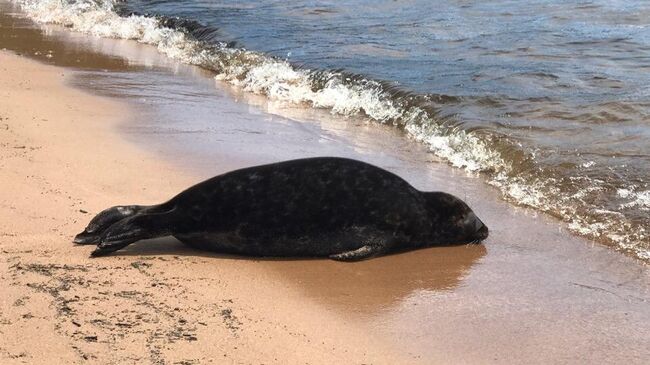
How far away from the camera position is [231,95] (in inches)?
443

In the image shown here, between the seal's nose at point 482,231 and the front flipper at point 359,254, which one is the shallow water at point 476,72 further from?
the front flipper at point 359,254

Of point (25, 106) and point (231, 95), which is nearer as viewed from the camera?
point (25, 106)

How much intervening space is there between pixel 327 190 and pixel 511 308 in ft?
4.73

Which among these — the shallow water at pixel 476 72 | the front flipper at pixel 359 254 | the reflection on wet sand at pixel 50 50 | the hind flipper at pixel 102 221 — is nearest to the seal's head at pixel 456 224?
the front flipper at pixel 359 254

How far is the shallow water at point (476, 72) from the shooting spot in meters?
7.18

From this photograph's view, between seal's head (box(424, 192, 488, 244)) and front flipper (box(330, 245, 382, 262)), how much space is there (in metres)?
0.53

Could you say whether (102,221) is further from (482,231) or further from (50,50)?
(50,50)

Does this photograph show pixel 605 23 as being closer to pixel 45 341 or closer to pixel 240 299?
pixel 240 299

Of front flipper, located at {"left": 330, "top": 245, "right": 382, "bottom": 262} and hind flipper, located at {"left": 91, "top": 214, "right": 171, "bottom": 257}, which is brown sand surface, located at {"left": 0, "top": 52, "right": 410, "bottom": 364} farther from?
front flipper, located at {"left": 330, "top": 245, "right": 382, "bottom": 262}

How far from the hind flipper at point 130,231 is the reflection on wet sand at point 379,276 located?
0.68 m

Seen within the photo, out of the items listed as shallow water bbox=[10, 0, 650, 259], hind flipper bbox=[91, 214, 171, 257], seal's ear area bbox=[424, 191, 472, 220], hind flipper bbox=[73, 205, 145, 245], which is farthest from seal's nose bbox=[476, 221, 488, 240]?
hind flipper bbox=[73, 205, 145, 245]

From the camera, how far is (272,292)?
15.8 ft

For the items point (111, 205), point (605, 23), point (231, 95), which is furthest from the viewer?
point (605, 23)

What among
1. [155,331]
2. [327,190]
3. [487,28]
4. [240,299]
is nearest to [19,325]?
[155,331]
